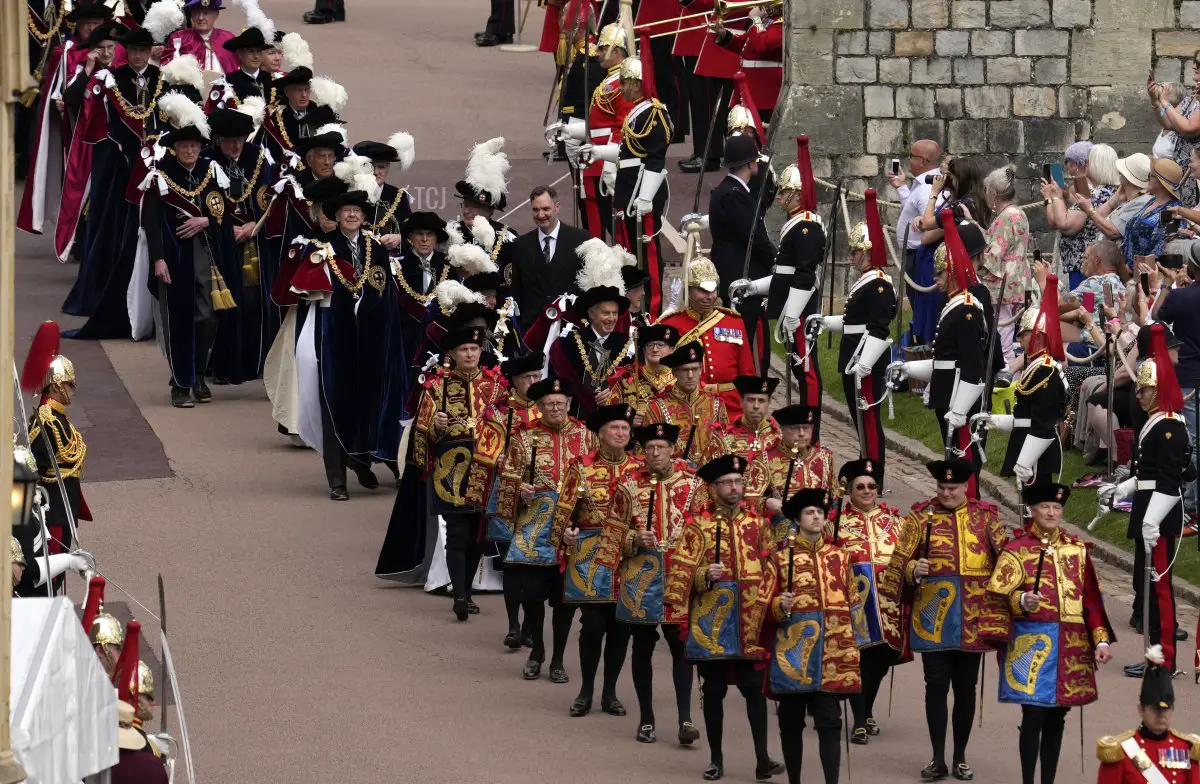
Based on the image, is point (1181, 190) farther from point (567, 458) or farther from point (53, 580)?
point (53, 580)

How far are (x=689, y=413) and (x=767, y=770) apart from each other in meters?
2.50

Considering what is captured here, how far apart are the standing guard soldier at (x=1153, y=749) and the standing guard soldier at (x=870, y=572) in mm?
1653

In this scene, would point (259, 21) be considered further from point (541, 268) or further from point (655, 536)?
point (655, 536)

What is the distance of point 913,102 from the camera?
2022cm

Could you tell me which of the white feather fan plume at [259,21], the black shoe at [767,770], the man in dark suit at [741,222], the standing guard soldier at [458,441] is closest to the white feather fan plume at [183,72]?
the white feather fan plume at [259,21]

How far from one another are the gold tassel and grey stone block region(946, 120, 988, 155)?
6.14 metres

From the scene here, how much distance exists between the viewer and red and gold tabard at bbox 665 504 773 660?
35.5 ft

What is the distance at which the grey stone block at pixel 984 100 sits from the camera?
800 inches

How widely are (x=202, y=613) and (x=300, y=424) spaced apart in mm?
2646

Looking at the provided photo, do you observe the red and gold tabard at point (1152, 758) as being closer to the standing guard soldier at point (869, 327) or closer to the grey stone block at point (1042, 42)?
the standing guard soldier at point (869, 327)

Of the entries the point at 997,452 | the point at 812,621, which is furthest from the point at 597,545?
the point at 997,452

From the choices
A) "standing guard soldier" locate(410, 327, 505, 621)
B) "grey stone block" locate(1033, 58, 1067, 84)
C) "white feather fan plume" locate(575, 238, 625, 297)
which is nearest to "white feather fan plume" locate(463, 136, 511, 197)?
"white feather fan plume" locate(575, 238, 625, 297)

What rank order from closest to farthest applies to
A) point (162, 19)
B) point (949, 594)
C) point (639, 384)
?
1. point (949, 594)
2. point (639, 384)
3. point (162, 19)

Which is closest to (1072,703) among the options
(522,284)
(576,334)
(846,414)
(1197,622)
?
(1197,622)
